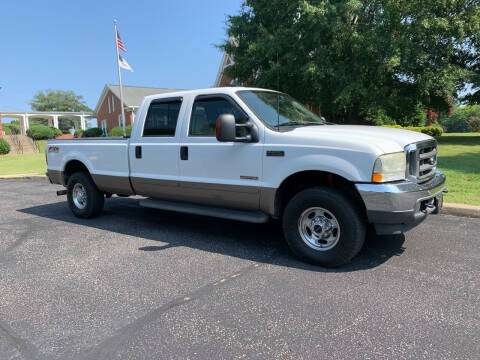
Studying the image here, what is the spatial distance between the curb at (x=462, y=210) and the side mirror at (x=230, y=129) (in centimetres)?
368

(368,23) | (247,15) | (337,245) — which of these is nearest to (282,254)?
(337,245)

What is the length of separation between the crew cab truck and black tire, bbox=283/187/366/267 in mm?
10

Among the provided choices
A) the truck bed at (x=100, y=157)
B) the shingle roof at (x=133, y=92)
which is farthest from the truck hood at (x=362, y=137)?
the shingle roof at (x=133, y=92)

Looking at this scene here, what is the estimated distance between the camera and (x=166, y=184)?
202 inches

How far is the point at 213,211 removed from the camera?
4.66m

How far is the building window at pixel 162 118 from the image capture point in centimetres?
511

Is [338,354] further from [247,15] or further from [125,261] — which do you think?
[247,15]

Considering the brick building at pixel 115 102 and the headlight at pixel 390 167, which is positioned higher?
the brick building at pixel 115 102

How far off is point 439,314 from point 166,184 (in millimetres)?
3586

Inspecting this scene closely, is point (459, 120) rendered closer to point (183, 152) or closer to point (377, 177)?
point (183, 152)

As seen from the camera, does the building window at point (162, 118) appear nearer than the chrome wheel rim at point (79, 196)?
Yes

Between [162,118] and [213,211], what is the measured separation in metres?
1.62

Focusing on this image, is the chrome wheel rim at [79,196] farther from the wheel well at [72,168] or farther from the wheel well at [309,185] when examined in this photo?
the wheel well at [309,185]

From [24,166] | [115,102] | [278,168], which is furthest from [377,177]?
[115,102]
